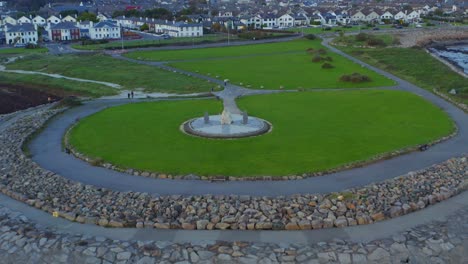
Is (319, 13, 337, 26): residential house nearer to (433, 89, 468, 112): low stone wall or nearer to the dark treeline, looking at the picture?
the dark treeline

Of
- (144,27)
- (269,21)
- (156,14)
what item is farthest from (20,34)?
(269,21)

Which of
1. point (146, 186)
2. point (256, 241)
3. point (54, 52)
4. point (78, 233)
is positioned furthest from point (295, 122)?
point (54, 52)

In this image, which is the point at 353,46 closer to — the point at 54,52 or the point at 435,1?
the point at 54,52

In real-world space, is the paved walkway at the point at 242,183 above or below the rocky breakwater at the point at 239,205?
above

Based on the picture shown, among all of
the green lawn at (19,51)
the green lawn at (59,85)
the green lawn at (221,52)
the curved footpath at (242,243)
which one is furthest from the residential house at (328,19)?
the curved footpath at (242,243)

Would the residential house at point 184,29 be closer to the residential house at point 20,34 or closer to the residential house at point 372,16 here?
the residential house at point 20,34
